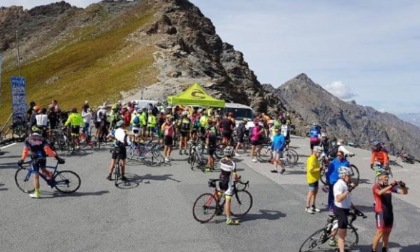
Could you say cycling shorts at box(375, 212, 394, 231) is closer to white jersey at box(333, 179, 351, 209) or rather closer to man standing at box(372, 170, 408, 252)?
man standing at box(372, 170, 408, 252)

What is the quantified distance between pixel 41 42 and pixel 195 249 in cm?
13182

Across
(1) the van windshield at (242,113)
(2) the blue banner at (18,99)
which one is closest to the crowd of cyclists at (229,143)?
(2) the blue banner at (18,99)

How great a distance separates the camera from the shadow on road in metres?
13.6

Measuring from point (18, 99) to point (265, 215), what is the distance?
19.3 meters

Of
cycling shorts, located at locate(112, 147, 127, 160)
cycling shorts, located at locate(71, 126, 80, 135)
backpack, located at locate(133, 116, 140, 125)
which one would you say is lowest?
cycling shorts, located at locate(112, 147, 127, 160)

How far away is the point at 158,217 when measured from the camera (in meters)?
13.2

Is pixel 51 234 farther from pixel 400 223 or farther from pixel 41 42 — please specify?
pixel 41 42

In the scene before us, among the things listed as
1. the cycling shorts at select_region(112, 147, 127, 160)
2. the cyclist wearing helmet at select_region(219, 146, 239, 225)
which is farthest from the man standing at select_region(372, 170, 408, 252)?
the cycling shorts at select_region(112, 147, 127, 160)

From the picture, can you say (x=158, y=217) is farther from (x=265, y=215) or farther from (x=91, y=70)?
(x=91, y=70)

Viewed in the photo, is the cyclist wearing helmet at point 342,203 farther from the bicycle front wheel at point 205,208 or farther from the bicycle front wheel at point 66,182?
the bicycle front wheel at point 66,182

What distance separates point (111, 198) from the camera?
14.9 m

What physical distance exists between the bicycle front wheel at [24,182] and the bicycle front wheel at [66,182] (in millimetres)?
974

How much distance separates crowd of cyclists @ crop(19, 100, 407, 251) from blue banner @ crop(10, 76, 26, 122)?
260 centimetres

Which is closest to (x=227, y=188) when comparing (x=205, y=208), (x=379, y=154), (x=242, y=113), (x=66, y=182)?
(x=205, y=208)
